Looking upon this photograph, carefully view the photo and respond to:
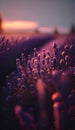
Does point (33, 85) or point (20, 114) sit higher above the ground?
point (33, 85)

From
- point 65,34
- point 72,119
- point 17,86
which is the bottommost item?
point 72,119

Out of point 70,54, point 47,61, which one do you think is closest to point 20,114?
point 47,61

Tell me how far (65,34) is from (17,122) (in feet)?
4.96

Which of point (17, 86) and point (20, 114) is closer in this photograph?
point (20, 114)

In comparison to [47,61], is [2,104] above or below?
below

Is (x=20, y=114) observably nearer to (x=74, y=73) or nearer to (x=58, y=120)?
(x=58, y=120)

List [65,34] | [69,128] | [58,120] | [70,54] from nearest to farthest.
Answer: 1. [58,120]
2. [69,128]
3. [70,54]
4. [65,34]

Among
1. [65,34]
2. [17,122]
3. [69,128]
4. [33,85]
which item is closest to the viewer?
[69,128]

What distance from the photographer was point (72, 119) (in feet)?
6.71

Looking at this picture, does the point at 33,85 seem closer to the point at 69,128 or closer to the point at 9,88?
the point at 9,88

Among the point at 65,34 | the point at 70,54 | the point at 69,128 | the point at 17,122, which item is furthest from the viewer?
the point at 65,34

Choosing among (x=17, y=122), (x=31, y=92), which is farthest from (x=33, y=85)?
(x=17, y=122)

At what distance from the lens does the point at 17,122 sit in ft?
6.86

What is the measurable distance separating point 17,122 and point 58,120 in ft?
1.95
